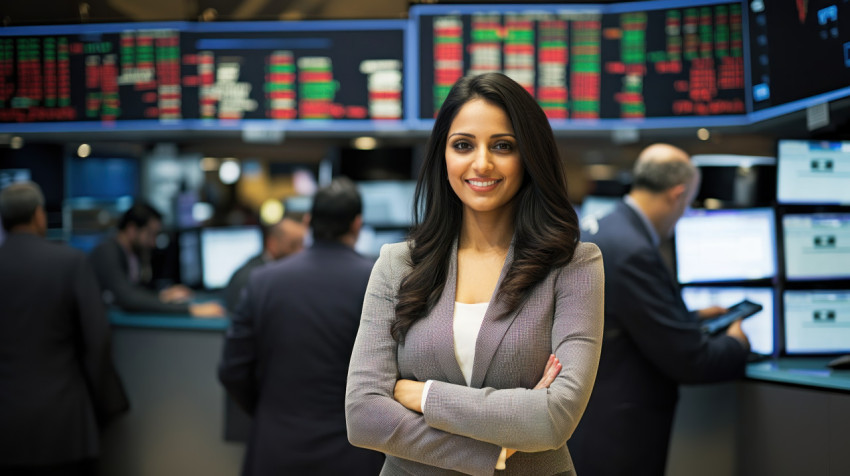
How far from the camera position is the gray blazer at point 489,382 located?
4.84ft

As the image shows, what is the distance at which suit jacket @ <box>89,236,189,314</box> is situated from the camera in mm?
3914

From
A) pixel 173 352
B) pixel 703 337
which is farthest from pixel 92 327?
pixel 703 337

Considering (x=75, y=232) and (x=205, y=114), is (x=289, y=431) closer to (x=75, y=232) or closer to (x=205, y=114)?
(x=205, y=114)

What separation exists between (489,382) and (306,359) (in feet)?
4.05

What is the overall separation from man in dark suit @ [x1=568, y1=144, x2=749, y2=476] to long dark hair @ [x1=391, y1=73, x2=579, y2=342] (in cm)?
99

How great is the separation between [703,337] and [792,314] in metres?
0.62

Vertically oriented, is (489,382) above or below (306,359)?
above

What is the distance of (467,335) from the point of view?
1.59 m

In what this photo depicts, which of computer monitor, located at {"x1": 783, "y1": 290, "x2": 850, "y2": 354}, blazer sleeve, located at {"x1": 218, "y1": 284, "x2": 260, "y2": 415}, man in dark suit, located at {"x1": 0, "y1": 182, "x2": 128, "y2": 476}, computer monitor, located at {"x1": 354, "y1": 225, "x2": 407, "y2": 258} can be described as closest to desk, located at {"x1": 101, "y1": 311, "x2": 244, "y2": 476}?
man in dark suit, located at {"x1": 0, "y1": 182, "x2": 128, "y2": 476}

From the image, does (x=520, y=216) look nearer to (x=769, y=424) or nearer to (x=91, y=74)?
(x=769, y=424)

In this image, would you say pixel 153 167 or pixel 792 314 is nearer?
pixel 792 314

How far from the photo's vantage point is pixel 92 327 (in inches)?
130

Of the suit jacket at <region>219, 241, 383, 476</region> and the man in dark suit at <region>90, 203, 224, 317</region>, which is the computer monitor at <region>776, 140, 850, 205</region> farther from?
the man in dark suit at <region>90, 203, 224, 317</region>

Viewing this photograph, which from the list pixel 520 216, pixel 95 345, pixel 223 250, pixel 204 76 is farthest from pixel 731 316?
pixel 223 250
